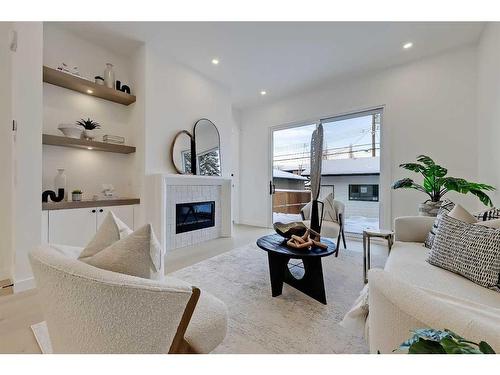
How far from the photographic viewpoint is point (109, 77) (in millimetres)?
3057

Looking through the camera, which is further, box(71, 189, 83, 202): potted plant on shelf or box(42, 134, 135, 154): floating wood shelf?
box(71, 189, 83, 202): potted plant on shelf

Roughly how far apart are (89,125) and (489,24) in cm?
504

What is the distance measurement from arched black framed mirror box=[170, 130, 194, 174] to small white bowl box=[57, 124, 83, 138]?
1.17 meters

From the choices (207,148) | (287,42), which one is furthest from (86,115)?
(287,42)

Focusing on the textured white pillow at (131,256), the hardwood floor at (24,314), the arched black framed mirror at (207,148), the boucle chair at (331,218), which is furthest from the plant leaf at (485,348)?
the arched black framed mirror at (207,148)

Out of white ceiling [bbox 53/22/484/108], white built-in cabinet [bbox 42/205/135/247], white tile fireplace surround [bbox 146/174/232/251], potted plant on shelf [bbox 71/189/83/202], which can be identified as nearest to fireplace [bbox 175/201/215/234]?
white tile fireplace surround [bbox 146/174/232/251]

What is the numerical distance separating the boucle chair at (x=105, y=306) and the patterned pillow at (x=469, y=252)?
1.63 metres

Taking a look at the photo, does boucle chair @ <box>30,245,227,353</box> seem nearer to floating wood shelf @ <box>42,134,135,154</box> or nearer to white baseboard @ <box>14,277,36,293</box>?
white baseboard @ <box>14,277,36,293</box>

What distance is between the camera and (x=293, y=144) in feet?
16.2

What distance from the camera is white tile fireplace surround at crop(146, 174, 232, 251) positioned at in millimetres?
3119

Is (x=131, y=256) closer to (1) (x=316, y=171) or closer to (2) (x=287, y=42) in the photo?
(1) (x=316, y=171)

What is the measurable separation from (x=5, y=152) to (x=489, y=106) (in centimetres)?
531

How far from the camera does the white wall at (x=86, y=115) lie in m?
2.74

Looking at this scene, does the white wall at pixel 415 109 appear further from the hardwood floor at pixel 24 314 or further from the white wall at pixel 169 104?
the white wall at pixel 169 104
